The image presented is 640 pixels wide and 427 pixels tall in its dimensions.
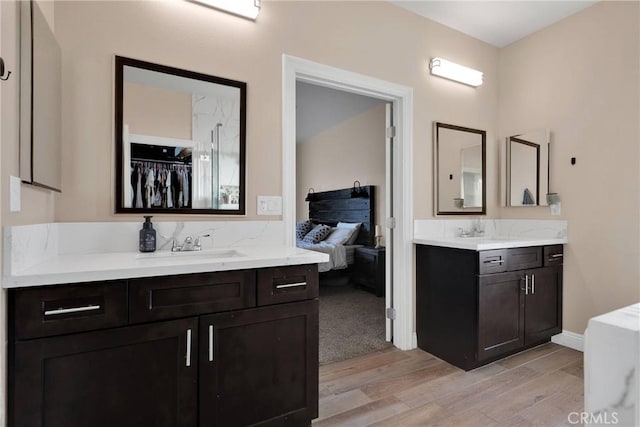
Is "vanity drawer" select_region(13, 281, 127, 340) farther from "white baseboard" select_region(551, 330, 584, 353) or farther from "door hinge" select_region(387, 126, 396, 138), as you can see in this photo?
"white baseboard" select_region(551, 330, 584, 353)

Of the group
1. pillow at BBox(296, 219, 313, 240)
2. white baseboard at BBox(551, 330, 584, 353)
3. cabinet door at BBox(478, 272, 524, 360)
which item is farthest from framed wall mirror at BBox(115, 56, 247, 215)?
pillow at BBox(296, 219, 313, 240)

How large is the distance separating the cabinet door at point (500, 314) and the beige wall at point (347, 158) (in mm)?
2350

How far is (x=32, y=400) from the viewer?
44.0 inches

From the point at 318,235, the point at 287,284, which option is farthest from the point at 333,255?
the point at 287,284

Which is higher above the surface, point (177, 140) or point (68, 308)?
point (177, 140)

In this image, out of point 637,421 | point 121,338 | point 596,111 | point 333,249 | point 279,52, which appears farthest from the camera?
point 333,249

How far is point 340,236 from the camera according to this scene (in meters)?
4.91

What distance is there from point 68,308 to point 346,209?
439 centimetres

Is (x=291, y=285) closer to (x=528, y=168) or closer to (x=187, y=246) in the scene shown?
(x=187, y=246)

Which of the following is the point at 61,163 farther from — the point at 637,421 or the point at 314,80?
the point at 637,421

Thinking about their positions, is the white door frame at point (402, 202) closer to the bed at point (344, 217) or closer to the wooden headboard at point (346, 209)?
the bed at point (344, 217)

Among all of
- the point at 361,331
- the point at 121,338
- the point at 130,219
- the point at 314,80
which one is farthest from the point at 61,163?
the point at 361,331

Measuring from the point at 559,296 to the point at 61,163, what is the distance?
11.7ft

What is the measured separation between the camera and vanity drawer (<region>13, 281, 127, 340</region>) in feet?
3.64
